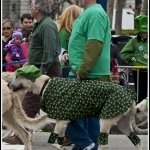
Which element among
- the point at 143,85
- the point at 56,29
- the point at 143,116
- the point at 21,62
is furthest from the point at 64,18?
the point at 143,85

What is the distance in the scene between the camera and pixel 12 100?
7707mm

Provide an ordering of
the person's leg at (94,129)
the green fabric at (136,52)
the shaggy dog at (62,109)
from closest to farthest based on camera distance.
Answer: the shaggy dog at (62,109) < the person's leg at (94,129) < the green fabric at (136,52)

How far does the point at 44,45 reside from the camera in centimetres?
847

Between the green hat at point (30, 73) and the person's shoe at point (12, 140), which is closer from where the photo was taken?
the green hat at point (30, 73)

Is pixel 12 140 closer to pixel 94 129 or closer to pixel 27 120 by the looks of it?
pixel 27 120

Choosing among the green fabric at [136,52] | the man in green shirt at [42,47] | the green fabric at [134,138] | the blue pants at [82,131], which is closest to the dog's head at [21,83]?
the blue pants at [82,131]

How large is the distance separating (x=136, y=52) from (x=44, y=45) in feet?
12.9

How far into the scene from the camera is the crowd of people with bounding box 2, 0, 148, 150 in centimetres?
714

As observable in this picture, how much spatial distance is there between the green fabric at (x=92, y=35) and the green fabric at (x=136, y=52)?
4617mm

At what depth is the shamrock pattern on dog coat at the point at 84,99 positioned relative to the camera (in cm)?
707

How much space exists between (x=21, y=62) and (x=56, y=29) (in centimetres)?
213

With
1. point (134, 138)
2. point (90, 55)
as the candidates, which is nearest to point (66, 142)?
point (134, 138)

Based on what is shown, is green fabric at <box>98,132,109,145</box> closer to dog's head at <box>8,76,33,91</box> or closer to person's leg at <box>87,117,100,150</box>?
person's leg at <box>87,117,100,150</box>

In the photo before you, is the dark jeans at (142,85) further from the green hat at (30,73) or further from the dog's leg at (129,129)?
the green hat at (30,73)
